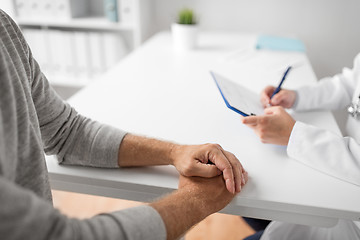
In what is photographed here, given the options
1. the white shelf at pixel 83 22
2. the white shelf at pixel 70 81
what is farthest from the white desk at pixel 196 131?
the white shelf at pixel 70 81

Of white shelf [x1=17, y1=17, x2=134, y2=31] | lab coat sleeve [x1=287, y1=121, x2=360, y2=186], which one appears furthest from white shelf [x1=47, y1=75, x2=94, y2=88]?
lab coat sleeve [x1=287, y1=121, x2=360, y2=186]

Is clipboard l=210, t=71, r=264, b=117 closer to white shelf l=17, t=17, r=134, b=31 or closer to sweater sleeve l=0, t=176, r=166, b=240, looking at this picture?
sweater sleeve l=0, t=176, r=166, b=240

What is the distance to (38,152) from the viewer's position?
0.60 m

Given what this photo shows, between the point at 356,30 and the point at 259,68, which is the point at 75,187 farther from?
the point at 356,30

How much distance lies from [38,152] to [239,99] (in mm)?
556

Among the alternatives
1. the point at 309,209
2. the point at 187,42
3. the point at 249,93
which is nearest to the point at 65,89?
the point at 187,42

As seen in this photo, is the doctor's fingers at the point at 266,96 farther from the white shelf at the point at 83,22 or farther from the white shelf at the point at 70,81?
the white shelf at the point at 70,81

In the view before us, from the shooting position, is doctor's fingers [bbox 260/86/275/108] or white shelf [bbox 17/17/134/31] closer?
doctor's fingers [bbox 260/86/275/108]

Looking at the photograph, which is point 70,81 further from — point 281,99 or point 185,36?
point 281,99

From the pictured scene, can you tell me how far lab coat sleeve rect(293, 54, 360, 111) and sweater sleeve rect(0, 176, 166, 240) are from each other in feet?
2.32

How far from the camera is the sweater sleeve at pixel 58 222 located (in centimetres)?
40

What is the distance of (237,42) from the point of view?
5.95ft

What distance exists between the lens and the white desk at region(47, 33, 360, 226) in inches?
26.7

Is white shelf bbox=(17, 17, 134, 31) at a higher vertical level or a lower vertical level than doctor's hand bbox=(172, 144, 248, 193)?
higher
